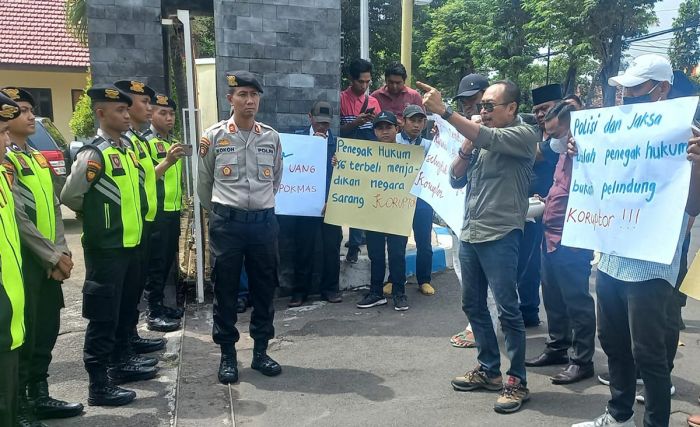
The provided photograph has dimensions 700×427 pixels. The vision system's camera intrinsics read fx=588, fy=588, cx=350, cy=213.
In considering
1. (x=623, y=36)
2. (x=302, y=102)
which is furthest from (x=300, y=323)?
(x=623, y=36)

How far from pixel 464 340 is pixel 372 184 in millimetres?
1786

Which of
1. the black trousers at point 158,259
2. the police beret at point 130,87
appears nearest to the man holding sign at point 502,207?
the police beret at point 130,87

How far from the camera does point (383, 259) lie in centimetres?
580

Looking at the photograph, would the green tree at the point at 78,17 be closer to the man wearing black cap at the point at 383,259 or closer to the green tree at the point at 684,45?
the man wearing black cap at the point at 383,259

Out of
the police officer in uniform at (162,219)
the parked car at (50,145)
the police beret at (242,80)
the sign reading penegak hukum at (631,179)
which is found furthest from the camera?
the parked car at (50,145)

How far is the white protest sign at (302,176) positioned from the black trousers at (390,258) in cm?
66

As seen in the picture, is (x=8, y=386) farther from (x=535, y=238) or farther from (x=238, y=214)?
(x=535, y=238)

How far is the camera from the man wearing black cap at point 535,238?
4.64 meters

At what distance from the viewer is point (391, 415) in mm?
3627

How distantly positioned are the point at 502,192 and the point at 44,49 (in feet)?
61.7

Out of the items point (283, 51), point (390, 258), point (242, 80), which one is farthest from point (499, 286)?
point (283, 51)

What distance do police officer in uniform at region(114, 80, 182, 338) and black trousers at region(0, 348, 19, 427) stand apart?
65.1 inches

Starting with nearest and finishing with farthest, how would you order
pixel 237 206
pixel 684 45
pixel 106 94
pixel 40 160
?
pixel 40 160
pixel 106 94
pixel 237 206
pixel 684 45

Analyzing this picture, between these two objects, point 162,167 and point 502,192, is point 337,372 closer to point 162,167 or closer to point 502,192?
point 502,192
